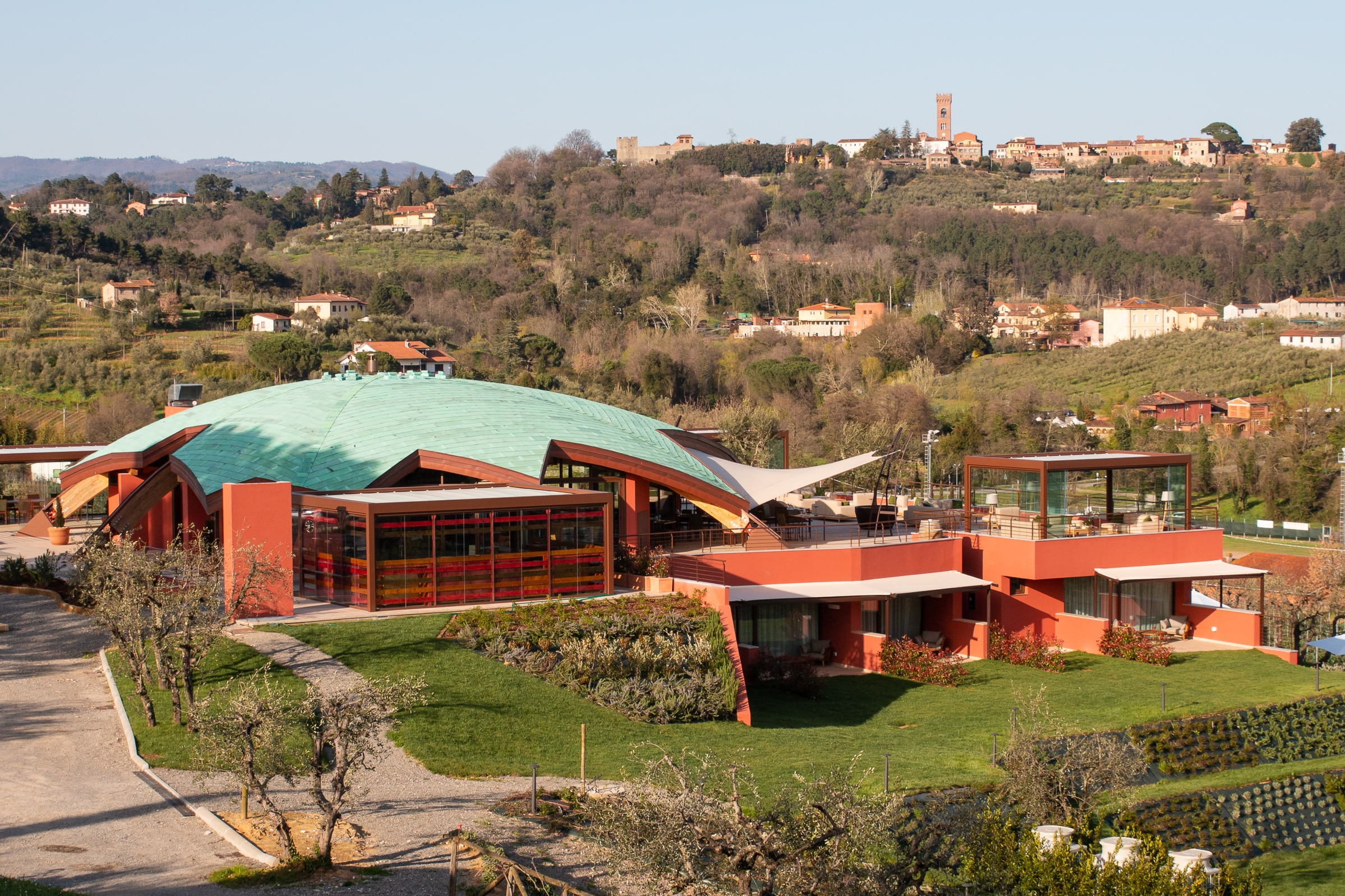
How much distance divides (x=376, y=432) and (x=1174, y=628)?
17642mm

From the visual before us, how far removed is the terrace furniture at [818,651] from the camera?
25312mm

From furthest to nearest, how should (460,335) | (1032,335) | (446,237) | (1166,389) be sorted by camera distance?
(446,237) < (1032,335) < (460,335) < (1166,389)

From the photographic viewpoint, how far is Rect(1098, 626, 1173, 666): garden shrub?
25734 millimetres

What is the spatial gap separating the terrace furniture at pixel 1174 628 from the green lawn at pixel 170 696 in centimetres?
1922

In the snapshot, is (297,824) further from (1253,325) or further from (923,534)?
(1253,325)

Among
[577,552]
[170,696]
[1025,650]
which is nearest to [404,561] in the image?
[577,552]

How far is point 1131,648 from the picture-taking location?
26.1 m

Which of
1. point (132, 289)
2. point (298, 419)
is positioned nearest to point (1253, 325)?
point (132, 289)

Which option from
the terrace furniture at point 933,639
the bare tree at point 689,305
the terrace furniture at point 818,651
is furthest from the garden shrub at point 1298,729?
the bare tree at point 689,305

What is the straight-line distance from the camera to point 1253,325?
97.3m

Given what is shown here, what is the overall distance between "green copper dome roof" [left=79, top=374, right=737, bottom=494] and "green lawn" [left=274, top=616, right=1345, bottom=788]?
5.97 m

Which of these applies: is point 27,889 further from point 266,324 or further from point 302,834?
point 266,324

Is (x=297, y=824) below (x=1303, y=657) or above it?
above

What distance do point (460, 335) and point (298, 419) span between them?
2670 inches
